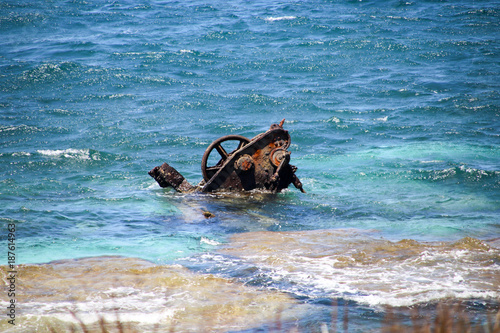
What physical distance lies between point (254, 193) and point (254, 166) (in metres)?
0.61

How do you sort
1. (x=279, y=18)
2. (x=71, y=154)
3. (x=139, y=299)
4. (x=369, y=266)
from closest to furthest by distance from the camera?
(x=139, y=299) < (x=369, y=266) < (x=71, y=154) < (x=279, y=18)

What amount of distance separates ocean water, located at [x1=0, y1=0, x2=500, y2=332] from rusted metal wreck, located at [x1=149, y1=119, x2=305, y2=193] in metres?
0.30

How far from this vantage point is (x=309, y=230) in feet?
29.2

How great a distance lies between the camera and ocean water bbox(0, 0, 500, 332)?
19.7ft

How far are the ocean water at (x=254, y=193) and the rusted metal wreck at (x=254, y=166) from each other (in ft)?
0.98

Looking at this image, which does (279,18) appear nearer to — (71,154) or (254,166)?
(71,154)

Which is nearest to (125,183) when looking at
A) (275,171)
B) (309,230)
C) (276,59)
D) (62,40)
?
(275,171)

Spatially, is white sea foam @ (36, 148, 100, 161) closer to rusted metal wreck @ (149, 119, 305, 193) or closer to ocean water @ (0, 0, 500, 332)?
ocean water @ (0, 0, 500, 332)

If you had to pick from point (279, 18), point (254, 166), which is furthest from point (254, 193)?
point (279, 18)

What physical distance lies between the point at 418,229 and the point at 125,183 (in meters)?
7.35

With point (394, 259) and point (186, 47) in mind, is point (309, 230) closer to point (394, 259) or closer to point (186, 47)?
point (394, 259)

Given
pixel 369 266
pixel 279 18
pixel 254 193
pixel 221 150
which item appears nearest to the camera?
pixel 369 266

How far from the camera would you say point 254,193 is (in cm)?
1063

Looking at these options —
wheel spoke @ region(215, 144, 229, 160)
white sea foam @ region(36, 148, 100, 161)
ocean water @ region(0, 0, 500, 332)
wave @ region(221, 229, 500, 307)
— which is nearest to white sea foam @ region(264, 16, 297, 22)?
ocean water @ region(0, 0, 500, 332)
